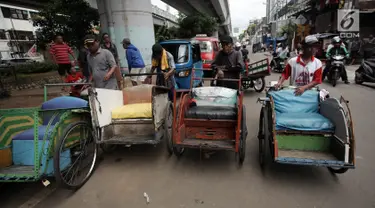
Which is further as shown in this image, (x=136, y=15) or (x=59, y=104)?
(x=136, y=15)

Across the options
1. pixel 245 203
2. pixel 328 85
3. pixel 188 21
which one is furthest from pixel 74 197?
pixel 188 21

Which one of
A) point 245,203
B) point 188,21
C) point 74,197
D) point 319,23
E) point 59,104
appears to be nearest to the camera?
point 245,203

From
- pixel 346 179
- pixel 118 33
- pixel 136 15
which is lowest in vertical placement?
pixel 346 179

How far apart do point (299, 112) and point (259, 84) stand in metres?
4.63

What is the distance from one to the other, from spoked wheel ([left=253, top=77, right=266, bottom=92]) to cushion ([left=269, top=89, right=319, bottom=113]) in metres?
4.32

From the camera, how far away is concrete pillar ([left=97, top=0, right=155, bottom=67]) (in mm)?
8195

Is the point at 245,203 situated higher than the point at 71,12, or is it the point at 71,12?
the point at 71,12

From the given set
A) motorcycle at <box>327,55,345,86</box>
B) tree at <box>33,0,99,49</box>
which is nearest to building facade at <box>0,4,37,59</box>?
tree at <box>33,0,99,49</box>

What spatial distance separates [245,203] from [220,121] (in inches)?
43.1

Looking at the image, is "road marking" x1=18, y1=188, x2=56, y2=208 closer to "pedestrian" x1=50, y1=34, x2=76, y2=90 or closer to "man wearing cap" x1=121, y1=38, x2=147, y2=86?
"man wearing cap" x1=121, y1=38, x2=147, y2=86

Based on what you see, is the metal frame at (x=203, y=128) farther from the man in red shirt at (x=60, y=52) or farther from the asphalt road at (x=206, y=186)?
the man in red shirt at (x=60, y=52)

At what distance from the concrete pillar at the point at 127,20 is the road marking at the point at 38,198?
6.89m

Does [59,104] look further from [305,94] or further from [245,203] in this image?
[305,94]

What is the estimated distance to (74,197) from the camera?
2557mm
